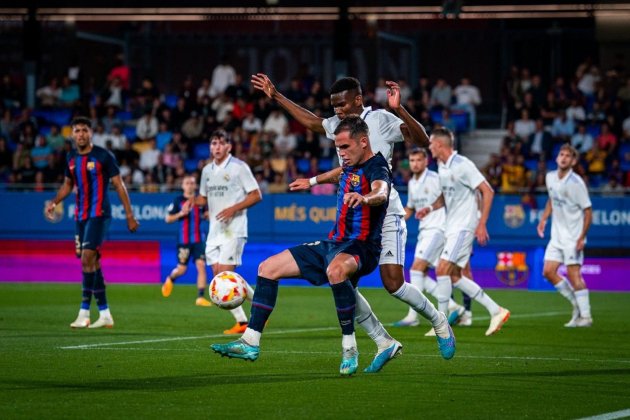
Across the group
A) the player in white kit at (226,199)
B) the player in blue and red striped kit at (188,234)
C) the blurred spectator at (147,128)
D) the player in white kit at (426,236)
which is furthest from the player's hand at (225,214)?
the blurred spectator at (147,128)

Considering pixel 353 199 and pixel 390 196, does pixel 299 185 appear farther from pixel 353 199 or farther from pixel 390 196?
pixel 353 199

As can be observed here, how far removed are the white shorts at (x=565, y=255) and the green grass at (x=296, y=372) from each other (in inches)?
33.0

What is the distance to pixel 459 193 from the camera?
15031mm

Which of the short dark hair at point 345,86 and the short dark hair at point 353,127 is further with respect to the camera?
the short dark hair at point 345,86

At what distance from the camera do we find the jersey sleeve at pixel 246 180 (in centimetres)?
1520

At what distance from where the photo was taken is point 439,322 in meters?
10.4

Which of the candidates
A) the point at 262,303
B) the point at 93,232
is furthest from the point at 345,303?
the point at 93,232

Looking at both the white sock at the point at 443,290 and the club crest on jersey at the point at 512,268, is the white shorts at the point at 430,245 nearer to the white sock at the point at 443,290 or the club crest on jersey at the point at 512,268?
the white sock at the point at 443,290

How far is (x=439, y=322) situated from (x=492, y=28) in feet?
92.9

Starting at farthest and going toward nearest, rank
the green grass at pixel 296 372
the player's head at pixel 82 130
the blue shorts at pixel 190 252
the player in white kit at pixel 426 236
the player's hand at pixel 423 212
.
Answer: the blue shorts at pixel 190 252 < the player in white kit at pixel 426 236 < the player's hand at pixel 423 212 < the player's head at pixel 82 130 < the green grass at pixel 296 372

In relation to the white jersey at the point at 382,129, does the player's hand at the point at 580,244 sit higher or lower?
lower

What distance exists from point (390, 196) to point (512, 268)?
1438 cm

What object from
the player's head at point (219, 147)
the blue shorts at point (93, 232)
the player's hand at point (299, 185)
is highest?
the player's head at point (219, 147)

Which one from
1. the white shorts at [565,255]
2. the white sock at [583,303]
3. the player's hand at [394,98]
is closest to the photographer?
the player's hand at [394,98]
